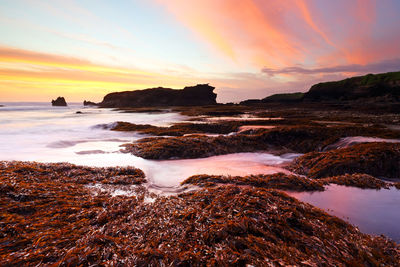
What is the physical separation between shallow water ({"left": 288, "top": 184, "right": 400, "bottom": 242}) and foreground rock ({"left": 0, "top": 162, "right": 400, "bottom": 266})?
54 cm

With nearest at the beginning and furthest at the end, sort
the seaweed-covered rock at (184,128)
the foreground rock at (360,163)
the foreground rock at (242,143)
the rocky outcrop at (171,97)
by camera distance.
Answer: the foreground rock at (360,163), the foreground rock at (242,143), the seaweed-covered rock at (184,128), the rocky outcrop at (171,97)

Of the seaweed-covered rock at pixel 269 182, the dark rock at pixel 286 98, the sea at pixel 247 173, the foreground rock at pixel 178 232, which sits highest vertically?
the dark rock at pixel 286 98

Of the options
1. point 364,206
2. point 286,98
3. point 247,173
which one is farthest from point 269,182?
point 286,98

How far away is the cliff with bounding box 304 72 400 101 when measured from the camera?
5228cm

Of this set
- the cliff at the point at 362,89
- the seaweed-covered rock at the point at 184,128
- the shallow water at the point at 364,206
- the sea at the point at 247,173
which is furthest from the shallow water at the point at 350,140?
the cliff at the point at 362,89

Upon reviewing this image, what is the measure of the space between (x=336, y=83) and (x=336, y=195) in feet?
282

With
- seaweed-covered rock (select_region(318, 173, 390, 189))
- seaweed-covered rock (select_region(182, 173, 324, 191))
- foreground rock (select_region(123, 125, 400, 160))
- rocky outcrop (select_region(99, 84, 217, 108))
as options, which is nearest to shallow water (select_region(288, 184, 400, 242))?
seaweed-covered rock (select_region(318, 173, 390, 189))

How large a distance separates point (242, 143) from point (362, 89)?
70.8 meters

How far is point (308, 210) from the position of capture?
11.1 feet

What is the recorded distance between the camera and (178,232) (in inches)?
110

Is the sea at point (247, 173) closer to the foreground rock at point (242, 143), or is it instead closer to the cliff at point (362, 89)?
the foreground rock at point (242, 143)

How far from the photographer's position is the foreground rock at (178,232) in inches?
89.6

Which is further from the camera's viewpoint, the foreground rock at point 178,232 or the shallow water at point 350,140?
the shallow water at point 350,140

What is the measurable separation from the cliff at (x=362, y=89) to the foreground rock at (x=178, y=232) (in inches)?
2559
